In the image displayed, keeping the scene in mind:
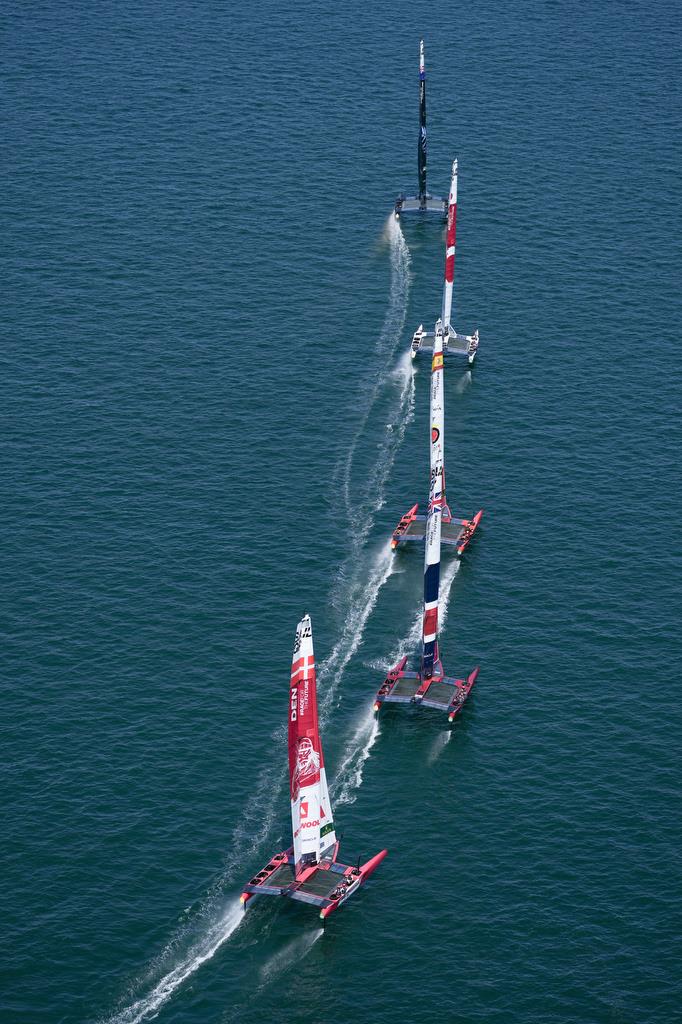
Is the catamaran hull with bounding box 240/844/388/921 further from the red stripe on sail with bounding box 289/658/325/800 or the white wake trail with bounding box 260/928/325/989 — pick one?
the red stripe on sail with bounding box 289/658/325/800

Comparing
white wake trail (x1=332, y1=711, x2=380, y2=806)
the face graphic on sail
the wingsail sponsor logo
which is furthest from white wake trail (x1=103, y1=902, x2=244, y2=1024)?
white wake trail (x1=332, y1=711, x2=380, y2=806)

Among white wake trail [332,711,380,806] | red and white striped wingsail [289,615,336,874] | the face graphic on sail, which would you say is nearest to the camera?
red and white striped wingsail [289,615,336,874]

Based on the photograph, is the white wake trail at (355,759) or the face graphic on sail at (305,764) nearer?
the face graphic on sail at (305,764)

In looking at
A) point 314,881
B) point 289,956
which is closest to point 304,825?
point 314,881

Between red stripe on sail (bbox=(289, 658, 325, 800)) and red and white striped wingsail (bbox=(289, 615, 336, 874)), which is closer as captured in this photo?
red and white striped wingsail (bbox=(289, 615, 336, 874))

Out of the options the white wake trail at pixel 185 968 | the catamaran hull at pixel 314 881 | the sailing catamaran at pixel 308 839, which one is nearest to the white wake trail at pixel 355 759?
the sailing catamaran at pixel 308 839

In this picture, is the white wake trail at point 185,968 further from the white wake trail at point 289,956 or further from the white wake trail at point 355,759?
the white wake trail at point 355,759

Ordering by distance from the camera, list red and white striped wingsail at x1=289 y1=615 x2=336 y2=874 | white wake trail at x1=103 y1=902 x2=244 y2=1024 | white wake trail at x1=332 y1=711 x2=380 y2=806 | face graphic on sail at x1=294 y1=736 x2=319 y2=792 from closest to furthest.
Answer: white wake trail at x1=103 y1=902 x2=244 y2=1024, red and white striped wingsail at x1=289 y1=615 x2=336 y2=874, face graphic on sail at x1=294 y1=736 x2=319 y2=792, white wake trail at x1=332 y1=711 x2=380 y2=806

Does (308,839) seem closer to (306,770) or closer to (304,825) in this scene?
(304,825)
